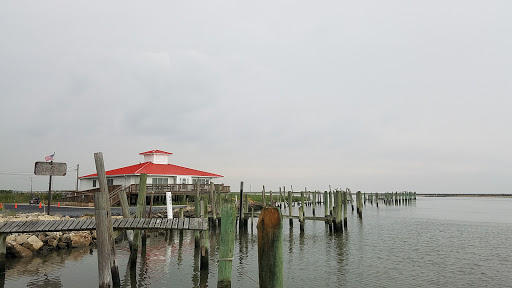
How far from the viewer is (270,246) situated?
5992 mm

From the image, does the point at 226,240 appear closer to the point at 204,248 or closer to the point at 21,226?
the point at 204,248

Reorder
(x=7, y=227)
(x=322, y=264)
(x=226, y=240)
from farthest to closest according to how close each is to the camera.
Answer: (x=322, y=264)
(x=7, y=227)
(x=226, y=240)

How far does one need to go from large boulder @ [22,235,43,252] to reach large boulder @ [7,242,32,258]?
24 cm

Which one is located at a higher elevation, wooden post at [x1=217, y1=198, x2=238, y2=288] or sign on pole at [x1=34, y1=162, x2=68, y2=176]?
sign on pole at [x1=34, y1=162, x2=68, y2=176]

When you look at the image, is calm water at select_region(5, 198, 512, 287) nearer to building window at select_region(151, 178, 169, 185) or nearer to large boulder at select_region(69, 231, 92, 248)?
large boulder at select_region(69, 231, 92, 248)

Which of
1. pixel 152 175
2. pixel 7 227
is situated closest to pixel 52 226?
pixel 7 227

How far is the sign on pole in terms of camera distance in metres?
21.6

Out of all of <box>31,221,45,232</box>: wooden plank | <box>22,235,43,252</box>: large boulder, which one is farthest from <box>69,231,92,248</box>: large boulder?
<box>31,221,45,232</box>: wooden plank

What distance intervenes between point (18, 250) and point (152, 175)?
31137 millimetres

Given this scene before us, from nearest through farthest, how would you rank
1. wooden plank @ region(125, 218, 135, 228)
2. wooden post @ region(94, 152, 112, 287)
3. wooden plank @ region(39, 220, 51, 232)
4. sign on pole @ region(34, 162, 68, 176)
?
1. wooden post @ region(94, 152, 112, 287)
2. wooden plank @ region(39, 220, 51, 232)
3. wooden plank @ region(125, 218, 135, 228)
4. sign on pole @ region(34, 162, 68, 176)

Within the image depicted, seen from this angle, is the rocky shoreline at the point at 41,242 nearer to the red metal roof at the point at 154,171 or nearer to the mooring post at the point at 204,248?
the mooring post at the point at 204,248

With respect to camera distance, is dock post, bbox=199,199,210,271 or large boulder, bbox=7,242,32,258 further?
large boulder, bbox=7,242,32,258

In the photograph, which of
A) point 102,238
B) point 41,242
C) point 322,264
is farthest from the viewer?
point 41,242

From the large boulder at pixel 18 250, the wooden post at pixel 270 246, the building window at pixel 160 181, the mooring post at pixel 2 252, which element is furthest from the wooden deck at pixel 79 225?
the building window at pixel 160 181
